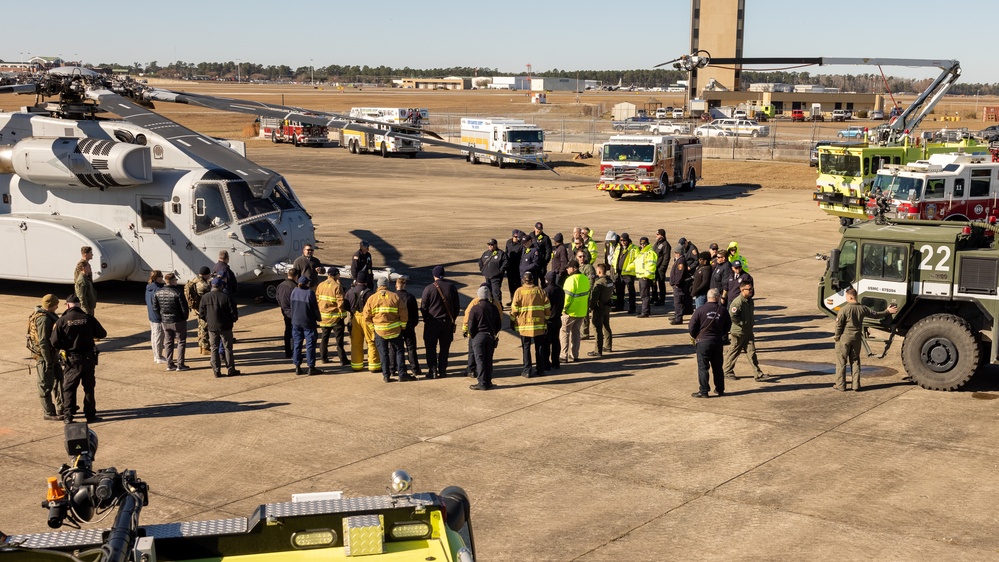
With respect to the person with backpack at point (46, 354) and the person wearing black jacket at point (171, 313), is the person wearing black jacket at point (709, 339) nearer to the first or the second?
the person wearing black jacket at point (171, 313)

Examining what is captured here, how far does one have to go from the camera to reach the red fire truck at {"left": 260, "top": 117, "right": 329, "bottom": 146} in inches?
2466

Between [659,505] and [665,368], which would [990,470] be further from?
[665,368]

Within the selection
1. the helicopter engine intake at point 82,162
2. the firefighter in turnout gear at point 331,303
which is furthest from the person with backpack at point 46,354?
the helicopter engine intake at point 82,162

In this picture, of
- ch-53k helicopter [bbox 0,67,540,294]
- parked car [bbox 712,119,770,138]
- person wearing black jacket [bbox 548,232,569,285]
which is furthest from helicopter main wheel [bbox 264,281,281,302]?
parked car [bbox 712,119,770,138]

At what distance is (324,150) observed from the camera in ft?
203

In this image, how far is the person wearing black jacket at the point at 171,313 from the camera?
14859 mm

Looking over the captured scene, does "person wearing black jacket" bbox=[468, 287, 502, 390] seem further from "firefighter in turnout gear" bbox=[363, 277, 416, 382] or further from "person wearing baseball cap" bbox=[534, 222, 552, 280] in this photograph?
"person wearing baseball cap" bbox=[534, 222, 552, 280]

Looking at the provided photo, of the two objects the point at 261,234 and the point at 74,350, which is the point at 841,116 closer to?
the point at 261,234

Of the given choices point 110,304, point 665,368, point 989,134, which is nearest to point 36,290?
point 110,304

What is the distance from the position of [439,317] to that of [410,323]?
1.40 feet

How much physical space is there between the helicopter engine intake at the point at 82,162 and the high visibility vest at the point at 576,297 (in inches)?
346

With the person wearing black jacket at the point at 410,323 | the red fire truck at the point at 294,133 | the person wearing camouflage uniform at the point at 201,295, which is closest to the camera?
the person wearing black jacket at the point at 410,323

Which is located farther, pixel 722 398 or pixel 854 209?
pixel 854 209

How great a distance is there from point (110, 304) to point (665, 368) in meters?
11.2
